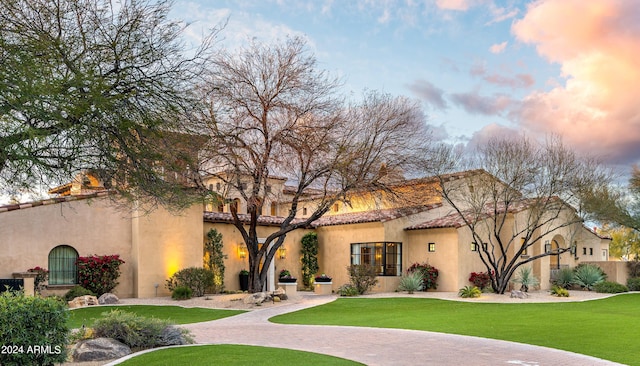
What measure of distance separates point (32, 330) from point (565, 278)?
91.4 feet

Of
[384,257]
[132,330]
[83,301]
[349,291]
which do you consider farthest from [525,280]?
[132,330]

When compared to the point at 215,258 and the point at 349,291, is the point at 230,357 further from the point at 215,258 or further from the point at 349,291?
the point at 215,258

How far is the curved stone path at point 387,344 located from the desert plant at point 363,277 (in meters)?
11.3

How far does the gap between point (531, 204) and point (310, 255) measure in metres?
11.9

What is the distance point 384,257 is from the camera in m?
29.9

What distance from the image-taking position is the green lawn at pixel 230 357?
32.3ft

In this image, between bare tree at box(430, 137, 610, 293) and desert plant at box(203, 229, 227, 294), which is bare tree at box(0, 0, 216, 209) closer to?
desert plant at box(203, 229, 227, 294)

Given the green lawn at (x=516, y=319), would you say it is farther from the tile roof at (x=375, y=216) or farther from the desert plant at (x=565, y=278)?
the tile roof at (x=375, y=216)

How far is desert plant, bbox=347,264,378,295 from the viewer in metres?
27.6

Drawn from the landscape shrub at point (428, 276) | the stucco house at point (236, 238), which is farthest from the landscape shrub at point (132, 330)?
the landscape shrub at point (428, 276)

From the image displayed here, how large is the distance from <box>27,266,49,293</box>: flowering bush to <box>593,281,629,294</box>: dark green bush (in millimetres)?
25245

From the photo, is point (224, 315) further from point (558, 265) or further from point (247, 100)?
point (558, 265)

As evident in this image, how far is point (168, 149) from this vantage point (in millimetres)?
10367

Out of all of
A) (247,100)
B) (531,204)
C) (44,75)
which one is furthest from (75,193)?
(531,204)
